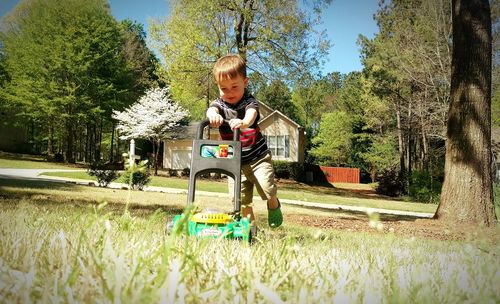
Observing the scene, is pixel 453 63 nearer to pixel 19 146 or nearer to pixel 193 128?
pixel 19 146

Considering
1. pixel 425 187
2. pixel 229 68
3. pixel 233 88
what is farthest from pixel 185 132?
pixel 229 68

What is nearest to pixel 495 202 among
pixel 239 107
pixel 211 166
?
pixel 239 107

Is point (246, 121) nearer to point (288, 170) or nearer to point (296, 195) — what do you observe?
point (296, 195)

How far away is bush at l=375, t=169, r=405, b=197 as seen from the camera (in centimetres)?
2192

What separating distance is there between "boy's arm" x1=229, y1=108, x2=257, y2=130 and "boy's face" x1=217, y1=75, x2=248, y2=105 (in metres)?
0.17

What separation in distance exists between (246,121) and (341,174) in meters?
32.9

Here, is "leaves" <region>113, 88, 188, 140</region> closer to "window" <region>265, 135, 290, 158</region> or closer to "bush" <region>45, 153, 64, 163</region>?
"bush" <region>45, 153, 64, 163</region>

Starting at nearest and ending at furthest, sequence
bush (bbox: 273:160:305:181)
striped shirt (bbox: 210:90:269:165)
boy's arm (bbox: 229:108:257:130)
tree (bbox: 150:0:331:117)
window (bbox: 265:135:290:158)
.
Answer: boy's arm (bbox: 229:108:257:130) < striped shirt (bbox: 210:90:269:165) < tree (bbox: 150:0:331:117) < bush (bbox: 273:160:305:181) < window (bbox: 265:135:290:158)

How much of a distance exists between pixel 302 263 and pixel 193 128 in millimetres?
29092

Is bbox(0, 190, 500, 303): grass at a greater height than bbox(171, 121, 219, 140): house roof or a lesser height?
lesser

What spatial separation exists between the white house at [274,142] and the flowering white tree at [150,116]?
1651 millimetres

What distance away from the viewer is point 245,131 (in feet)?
11.0

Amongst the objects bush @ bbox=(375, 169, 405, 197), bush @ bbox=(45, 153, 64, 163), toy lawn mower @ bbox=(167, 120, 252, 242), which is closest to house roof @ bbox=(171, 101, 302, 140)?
bush @ bbox=(45, 153, 64, 163)

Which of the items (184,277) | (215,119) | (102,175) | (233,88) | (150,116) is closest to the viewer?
(184,277)
